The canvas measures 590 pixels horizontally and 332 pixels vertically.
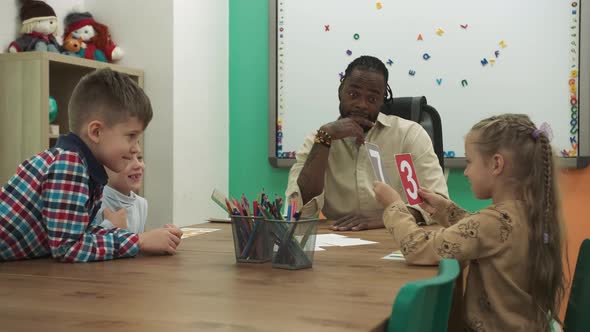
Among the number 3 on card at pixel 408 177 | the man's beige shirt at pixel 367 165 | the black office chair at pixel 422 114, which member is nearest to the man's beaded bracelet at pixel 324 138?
the man's beige shirt at pixel 367 165

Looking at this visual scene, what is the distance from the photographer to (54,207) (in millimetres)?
1395

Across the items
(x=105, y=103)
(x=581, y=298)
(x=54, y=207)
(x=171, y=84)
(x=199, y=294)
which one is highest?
(x=171, y=84)

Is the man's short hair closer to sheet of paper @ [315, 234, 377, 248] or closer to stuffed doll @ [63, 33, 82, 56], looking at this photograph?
sheet of paper @ [315, 234, 377, 248]

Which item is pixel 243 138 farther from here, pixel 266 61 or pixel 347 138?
pixel 347 138

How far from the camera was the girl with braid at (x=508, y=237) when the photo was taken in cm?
148

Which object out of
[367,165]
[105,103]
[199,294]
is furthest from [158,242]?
[367,165]

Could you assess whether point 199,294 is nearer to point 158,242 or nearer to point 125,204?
point 158,242

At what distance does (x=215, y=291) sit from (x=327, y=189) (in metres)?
1.60

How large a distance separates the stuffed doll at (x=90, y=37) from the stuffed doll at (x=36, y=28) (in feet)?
0.67

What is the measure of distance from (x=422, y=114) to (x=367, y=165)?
42 cm

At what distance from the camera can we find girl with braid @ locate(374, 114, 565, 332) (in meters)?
1.48

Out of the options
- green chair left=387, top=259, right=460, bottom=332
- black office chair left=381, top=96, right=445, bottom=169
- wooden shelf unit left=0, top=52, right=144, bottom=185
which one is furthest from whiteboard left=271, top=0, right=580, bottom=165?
green chair left=387, top=259, right=460, bottom=332

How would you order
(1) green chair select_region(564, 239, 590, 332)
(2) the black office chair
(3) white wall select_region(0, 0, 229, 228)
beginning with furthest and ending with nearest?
(3) white wall select_region(0, 0, 229, 228) → (2) the black office chair → (1) green chair select_region(564, 239, 590, 332)

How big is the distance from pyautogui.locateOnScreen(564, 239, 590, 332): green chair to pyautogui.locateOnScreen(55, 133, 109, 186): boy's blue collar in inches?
43.8
